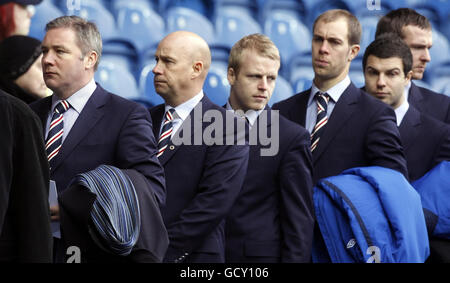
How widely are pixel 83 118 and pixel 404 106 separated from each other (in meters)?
1.55

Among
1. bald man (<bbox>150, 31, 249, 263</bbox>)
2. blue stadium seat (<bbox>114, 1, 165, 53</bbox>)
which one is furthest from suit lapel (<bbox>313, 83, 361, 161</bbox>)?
blue stadium seat (<bbox>114, 1, 165, 53</bbox>)

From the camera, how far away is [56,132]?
9.27ft

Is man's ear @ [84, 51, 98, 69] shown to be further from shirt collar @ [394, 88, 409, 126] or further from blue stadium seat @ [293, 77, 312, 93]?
blue stadium seat @ [293, 77, 312, 93]

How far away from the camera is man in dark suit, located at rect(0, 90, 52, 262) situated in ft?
6.11

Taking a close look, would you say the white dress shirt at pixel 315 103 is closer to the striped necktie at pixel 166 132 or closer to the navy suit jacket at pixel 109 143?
the striped necktie at pixel 166 132

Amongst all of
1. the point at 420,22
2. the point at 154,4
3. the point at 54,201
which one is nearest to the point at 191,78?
the point at 54,201

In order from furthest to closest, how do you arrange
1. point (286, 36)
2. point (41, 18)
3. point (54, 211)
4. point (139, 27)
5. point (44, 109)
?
point (286, 36), point (139, 27), point (41, 18), point (44, 109), point (54, 211)

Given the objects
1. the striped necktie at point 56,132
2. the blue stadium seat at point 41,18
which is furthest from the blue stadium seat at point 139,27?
the striped necktie at point 56,132

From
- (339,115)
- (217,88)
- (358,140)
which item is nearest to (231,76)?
(339,115)

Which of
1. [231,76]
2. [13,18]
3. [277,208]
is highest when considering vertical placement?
[13,18]

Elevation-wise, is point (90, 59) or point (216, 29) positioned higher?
point (216, 29)

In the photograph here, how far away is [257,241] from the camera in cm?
307

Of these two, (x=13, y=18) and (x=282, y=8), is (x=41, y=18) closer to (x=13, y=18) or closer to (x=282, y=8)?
(x=13, y=18)
